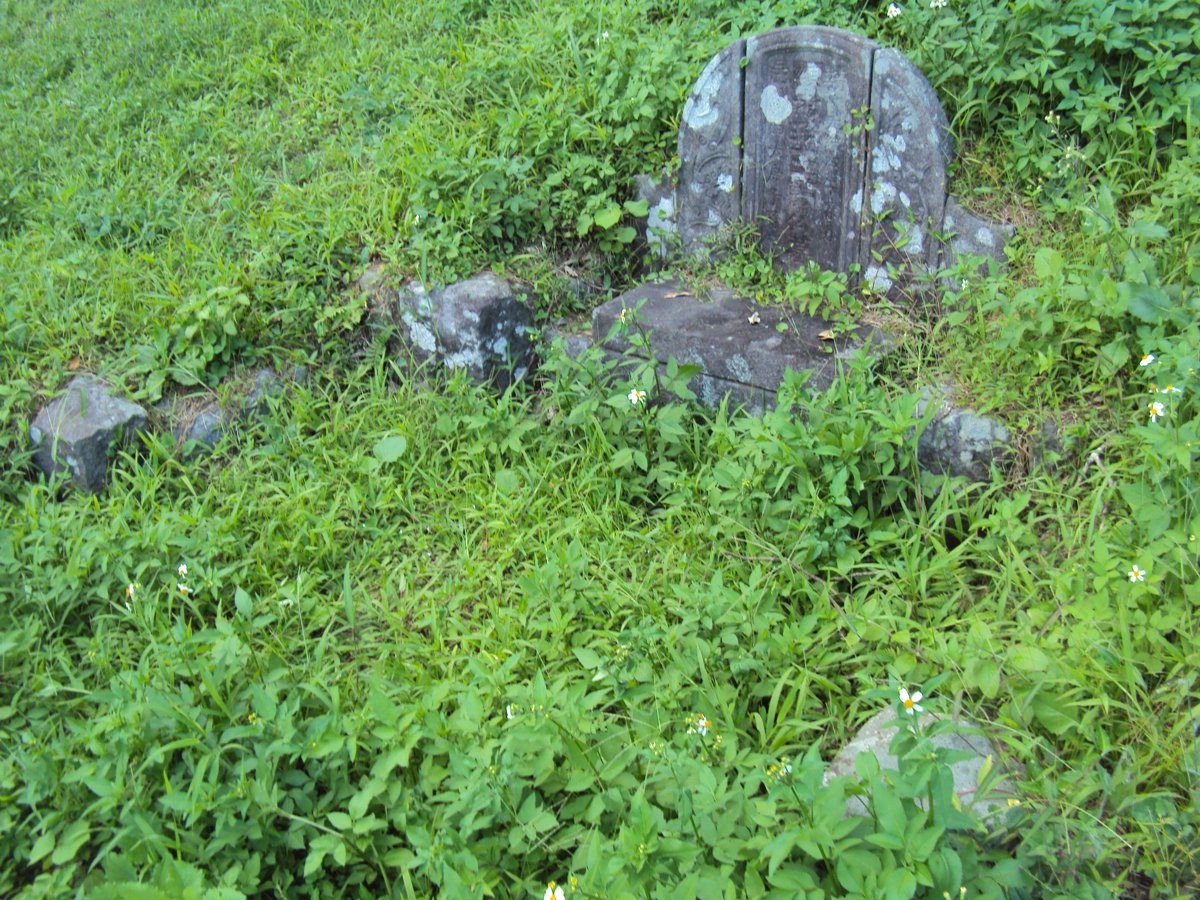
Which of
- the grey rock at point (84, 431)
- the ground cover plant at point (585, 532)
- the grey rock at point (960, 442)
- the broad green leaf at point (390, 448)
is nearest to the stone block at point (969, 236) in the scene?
the ground cover plant at point (585, 532)

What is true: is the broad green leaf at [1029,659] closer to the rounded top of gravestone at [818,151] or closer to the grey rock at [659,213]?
the rounded top of gravestone at [818,151]

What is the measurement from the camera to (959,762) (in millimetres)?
2182

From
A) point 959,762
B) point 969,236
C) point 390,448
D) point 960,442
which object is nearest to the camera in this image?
point 959,762

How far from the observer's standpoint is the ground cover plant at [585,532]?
2.14m

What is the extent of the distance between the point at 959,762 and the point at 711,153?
104 inches

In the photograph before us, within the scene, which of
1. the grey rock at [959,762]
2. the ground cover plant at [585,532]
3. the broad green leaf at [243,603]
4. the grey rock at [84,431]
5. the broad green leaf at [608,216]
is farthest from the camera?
the broad green leaf at [608,216]

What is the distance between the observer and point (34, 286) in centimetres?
436

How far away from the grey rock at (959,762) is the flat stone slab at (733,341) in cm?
136

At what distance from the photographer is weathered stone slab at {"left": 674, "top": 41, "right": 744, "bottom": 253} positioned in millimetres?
3828

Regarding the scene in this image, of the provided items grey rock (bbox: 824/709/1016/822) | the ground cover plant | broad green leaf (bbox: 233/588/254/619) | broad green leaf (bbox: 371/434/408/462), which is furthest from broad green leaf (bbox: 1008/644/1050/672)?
broad green leaf (bbox: 371/434/408/462)

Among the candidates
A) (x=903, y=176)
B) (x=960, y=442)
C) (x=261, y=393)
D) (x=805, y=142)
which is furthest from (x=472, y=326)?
(x=960, y=442)

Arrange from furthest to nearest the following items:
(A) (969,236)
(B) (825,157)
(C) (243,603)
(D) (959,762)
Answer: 1. (B) (825,157)
2. (A) (969,236)
3. (C) (243,603)
4. (D) (959,762)

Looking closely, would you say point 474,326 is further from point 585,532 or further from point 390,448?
point 585,532

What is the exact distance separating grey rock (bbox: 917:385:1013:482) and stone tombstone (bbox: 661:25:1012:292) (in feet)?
2.24
